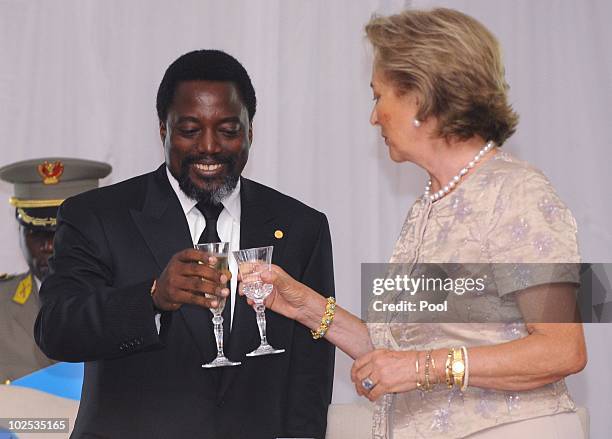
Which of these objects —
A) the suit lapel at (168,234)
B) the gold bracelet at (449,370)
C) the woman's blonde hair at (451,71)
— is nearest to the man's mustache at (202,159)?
the suit lapel at (168,234)

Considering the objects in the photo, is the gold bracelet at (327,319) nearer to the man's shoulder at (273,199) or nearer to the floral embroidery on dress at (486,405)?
the man's shoulder at (273,199)

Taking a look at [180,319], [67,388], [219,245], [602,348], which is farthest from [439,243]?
[602,348]

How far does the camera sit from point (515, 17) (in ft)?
17.9

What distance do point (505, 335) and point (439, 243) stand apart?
0.28 meters

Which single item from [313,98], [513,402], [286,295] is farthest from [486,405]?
[313,98]

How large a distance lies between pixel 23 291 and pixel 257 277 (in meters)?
2.22

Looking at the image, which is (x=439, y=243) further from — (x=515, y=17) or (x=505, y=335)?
(x=515, y=17)

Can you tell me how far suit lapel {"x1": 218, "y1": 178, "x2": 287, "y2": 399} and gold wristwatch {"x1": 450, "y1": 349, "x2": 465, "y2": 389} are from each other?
37.2 inches

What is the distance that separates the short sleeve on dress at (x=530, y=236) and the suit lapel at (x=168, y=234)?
1066 mm

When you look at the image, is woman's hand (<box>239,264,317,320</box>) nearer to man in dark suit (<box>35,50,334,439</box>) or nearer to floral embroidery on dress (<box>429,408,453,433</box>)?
man in dark suit (<box>35,50,334,439</box>)

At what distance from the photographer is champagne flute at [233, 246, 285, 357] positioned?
8.91 feet

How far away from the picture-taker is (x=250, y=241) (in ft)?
10.2

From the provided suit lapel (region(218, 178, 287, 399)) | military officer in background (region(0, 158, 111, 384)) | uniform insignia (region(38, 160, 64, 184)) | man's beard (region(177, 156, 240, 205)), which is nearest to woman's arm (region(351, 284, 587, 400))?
suit lapel (region(218, 178, 287, 399))

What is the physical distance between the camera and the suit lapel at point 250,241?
298 centimetres
